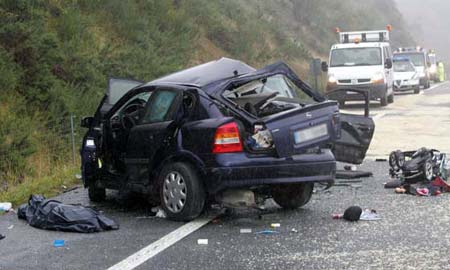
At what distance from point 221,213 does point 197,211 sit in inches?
25.4

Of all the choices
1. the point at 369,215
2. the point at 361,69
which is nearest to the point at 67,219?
the point at 369,215

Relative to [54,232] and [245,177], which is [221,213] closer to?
[245,177]

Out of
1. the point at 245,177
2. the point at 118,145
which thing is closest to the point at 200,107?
the point at 245,177

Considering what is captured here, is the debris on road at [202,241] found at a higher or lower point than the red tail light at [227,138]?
lower

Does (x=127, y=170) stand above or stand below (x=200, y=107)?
below

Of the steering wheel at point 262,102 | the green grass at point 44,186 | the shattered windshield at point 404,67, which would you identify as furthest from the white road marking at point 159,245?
the shattered windshield at point 404,67

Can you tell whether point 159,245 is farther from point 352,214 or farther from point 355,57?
point 355,57

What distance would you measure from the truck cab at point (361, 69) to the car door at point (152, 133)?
16.6 meters

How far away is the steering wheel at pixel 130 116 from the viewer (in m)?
8.38

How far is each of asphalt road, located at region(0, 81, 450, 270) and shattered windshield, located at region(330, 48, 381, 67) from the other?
17341mm

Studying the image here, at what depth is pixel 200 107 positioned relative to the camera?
759 centimetres

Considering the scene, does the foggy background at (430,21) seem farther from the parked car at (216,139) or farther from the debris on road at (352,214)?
the debris on road at (352,214)

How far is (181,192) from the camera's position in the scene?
7562mm

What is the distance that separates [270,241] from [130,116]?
2.60 metres
